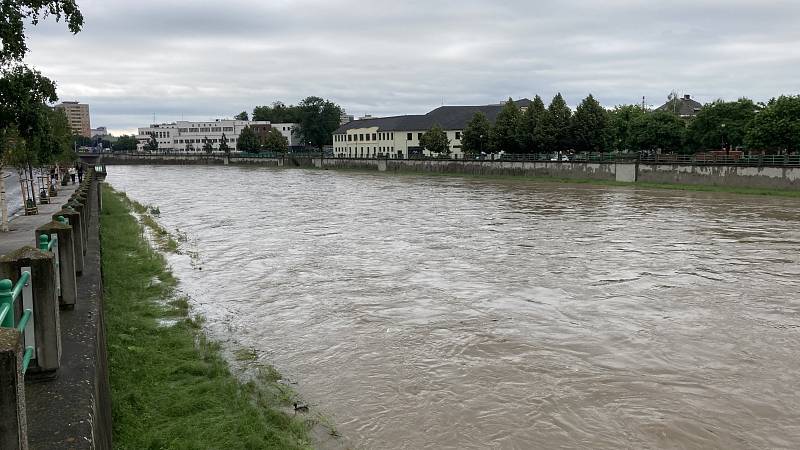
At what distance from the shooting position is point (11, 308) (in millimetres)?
4219

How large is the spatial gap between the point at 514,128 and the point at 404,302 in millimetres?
69380

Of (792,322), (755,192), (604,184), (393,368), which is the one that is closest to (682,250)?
(792,322)

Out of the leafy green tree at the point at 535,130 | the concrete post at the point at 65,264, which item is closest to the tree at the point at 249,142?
the leafy green tree at the point at 535,130

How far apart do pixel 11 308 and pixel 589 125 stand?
75.9m

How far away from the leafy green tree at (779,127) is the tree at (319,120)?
351 ft

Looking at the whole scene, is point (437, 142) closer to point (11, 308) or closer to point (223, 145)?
point (11, 308)

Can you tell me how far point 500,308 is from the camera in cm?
1446

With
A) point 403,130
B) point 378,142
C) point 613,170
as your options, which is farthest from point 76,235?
point 378,142

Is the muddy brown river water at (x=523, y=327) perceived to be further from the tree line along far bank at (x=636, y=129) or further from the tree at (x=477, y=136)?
the tree at (x=477, y=136)

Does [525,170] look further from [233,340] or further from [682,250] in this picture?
[233,340]

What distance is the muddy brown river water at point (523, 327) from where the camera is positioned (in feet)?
28.7

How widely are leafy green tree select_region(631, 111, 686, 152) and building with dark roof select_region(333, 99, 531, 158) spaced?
107 ft

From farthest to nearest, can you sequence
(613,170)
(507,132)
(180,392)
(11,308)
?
(507,132)
(613,170)
(180,392)
(11,308)

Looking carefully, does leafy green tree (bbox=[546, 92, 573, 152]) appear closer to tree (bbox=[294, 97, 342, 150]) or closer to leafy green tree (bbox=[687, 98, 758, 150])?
leafy green tree (bbox=[687, 98, 758, 150])
